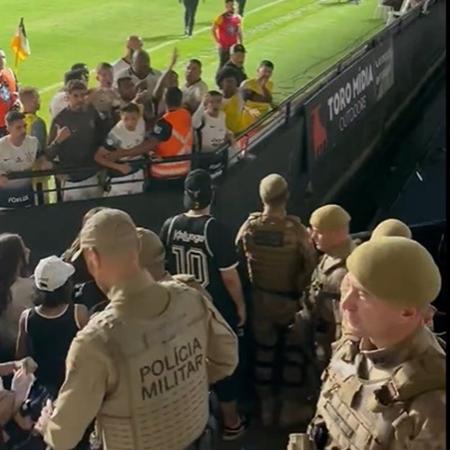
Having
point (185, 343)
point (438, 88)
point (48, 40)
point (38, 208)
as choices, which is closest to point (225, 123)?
point (38, 208)

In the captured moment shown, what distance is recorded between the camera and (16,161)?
306 inches

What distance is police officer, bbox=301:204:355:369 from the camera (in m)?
5.38

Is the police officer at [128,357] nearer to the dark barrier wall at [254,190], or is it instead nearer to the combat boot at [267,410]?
the combat boot at [267,410]

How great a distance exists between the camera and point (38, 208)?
779cm

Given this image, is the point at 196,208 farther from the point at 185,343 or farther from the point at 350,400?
the point at 350,400

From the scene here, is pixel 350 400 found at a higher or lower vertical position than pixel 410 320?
lower

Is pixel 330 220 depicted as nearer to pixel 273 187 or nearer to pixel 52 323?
pixel 273 187

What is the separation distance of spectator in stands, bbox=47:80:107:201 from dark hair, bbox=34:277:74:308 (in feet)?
10.1

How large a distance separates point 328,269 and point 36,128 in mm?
3801

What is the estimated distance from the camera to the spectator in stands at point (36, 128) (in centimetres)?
802

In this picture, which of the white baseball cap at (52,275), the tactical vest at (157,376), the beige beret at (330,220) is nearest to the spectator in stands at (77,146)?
the beige beret at (330,220)

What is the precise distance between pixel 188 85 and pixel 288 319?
4.11 m

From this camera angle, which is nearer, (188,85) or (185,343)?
(185,343)

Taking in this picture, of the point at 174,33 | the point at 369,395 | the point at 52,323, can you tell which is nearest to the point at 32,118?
the point at 52,323
